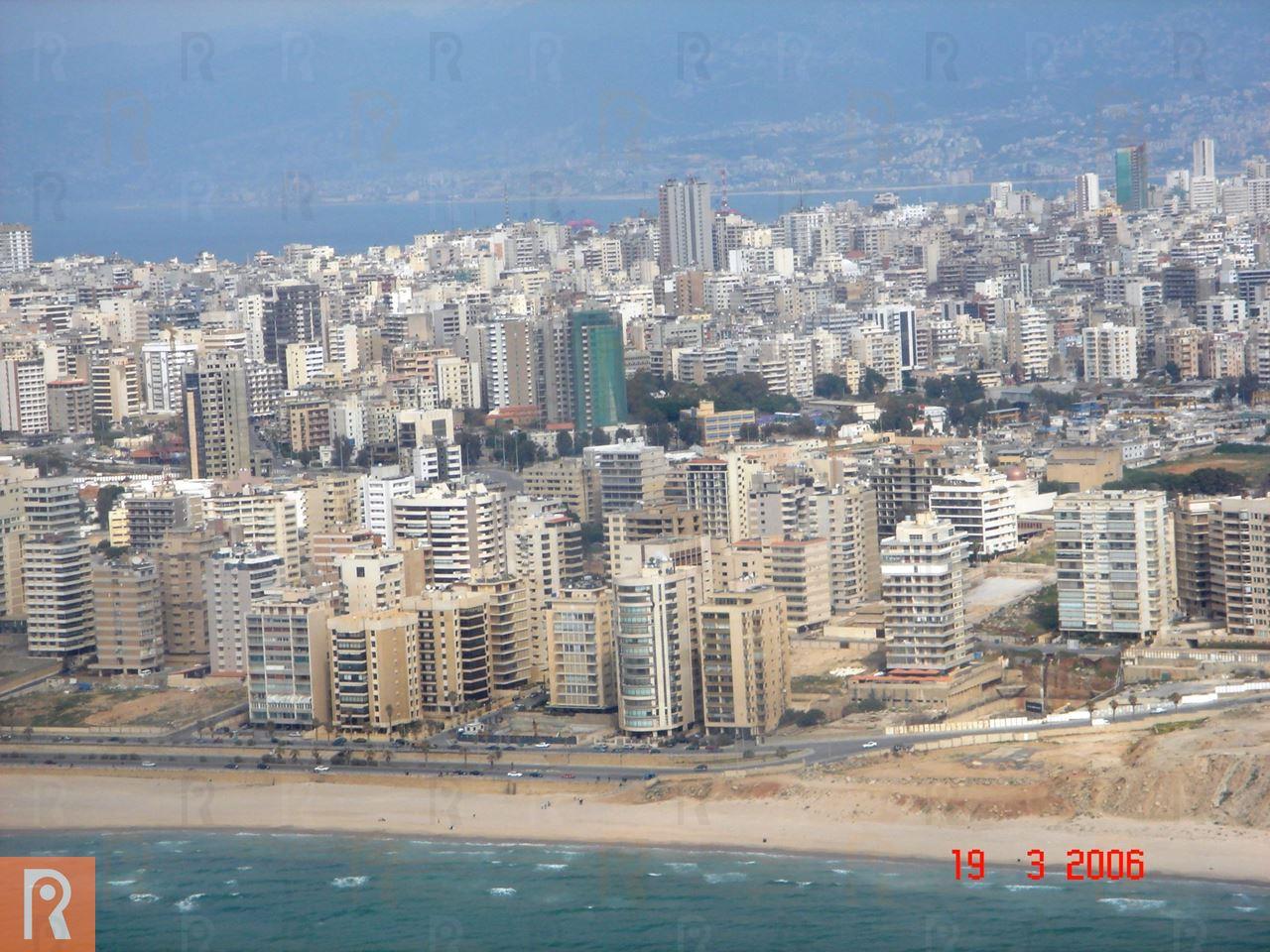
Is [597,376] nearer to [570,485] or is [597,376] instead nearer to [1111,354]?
[570,485]

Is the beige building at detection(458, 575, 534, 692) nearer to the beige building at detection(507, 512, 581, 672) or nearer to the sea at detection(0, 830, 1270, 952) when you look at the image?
the beige building at detection(507, 512, 581, 672)

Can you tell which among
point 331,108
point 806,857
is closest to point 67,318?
point 331,108

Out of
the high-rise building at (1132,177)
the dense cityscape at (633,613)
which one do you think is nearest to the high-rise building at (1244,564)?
the dense cityscape at (633,613)

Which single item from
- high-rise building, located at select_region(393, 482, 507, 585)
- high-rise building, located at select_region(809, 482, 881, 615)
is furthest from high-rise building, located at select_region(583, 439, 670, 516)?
high-rise building, located at select_region(809, 482, 881, 615)

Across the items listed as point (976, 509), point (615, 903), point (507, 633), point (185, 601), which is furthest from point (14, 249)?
point (615, 903)

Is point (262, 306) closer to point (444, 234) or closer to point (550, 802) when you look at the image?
point (444, 234)

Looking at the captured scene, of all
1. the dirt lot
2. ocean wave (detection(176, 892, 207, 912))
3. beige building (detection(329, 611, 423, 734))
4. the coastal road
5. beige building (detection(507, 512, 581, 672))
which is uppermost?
beige building (detection(507, 512, 581, 672))
